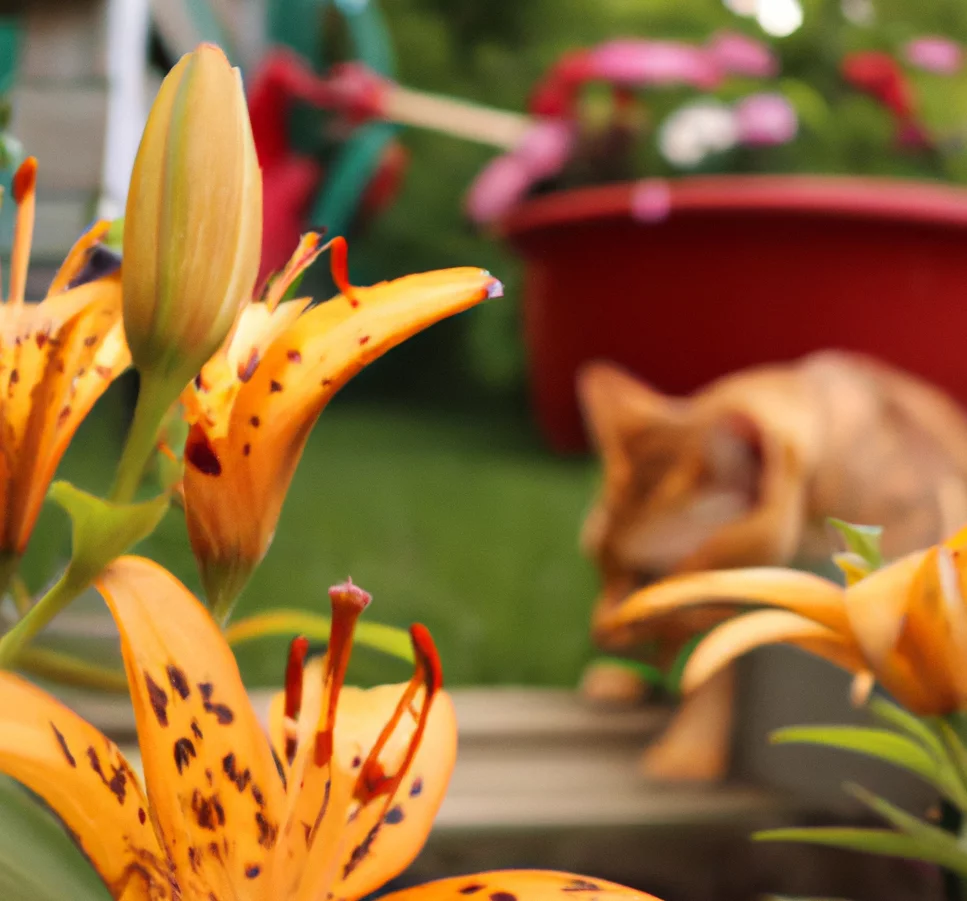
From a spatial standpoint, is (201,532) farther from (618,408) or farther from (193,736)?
(618,408)

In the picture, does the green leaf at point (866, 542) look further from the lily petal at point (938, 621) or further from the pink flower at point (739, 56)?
the pink flower at point (739, 56)

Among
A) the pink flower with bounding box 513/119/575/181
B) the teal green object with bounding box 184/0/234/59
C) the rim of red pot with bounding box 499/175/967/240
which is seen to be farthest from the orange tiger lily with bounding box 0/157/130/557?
the pink flower with bounding box 513/119/575/181

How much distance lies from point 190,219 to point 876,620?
14 centimetres

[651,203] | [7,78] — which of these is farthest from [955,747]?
[651,203]

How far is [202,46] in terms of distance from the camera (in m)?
0.15

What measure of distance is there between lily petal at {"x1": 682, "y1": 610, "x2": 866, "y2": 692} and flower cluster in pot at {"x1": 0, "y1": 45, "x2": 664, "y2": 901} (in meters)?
0.06

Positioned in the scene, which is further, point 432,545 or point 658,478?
point 432,545

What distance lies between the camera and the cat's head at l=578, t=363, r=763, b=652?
1.97ft

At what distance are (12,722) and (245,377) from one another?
6cm

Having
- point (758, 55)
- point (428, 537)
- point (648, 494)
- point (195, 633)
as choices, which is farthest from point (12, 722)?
point (758, 55)

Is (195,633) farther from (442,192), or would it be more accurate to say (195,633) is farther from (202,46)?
(442,192)

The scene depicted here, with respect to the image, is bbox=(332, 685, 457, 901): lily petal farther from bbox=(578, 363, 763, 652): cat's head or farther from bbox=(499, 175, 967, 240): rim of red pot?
bbox=(499, 175, 967, 240): rim of red pot

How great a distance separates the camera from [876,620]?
0.64ft

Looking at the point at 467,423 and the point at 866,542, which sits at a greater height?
the point at 866,542
